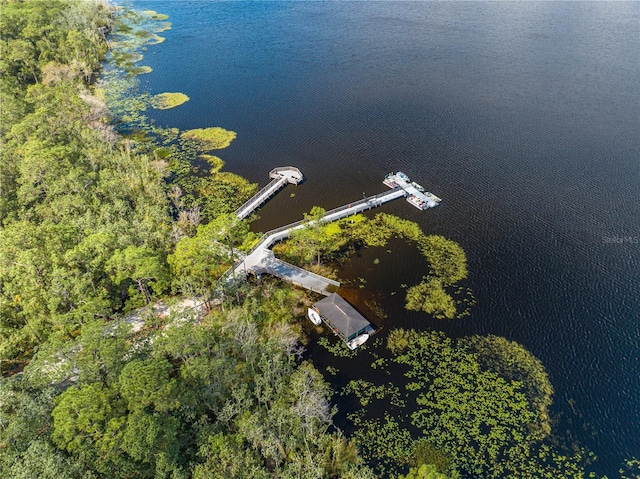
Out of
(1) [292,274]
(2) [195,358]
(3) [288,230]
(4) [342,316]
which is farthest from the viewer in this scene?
(3) [288,230]

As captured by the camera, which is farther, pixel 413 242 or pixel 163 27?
pixel 163 27

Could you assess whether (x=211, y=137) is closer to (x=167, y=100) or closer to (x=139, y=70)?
(x=167, y=100)

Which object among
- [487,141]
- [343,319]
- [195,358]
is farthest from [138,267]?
[487,141]

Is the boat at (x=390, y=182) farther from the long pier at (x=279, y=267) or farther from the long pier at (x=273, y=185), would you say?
the long pier at (x=273, y=185)

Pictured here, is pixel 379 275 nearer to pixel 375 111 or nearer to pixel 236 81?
pixel 375 111

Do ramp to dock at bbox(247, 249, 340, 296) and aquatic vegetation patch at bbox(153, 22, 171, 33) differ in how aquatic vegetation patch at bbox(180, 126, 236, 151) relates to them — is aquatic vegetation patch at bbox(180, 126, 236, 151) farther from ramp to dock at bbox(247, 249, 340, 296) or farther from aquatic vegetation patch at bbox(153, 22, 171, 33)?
aquatic vegetation patch at bbox(153, 22, 171, 33)

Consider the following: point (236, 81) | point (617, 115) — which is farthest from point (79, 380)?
point (617, 115)

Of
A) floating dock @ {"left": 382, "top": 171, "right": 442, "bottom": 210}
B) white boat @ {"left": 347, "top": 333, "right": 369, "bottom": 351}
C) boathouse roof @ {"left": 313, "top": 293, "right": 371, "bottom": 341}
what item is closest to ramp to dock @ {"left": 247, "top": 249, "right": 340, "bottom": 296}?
boathouse roof @ {"left": 313, "top": 293, "right": 371, "bottom": 341}

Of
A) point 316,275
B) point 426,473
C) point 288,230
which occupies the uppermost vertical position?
point 426,473
